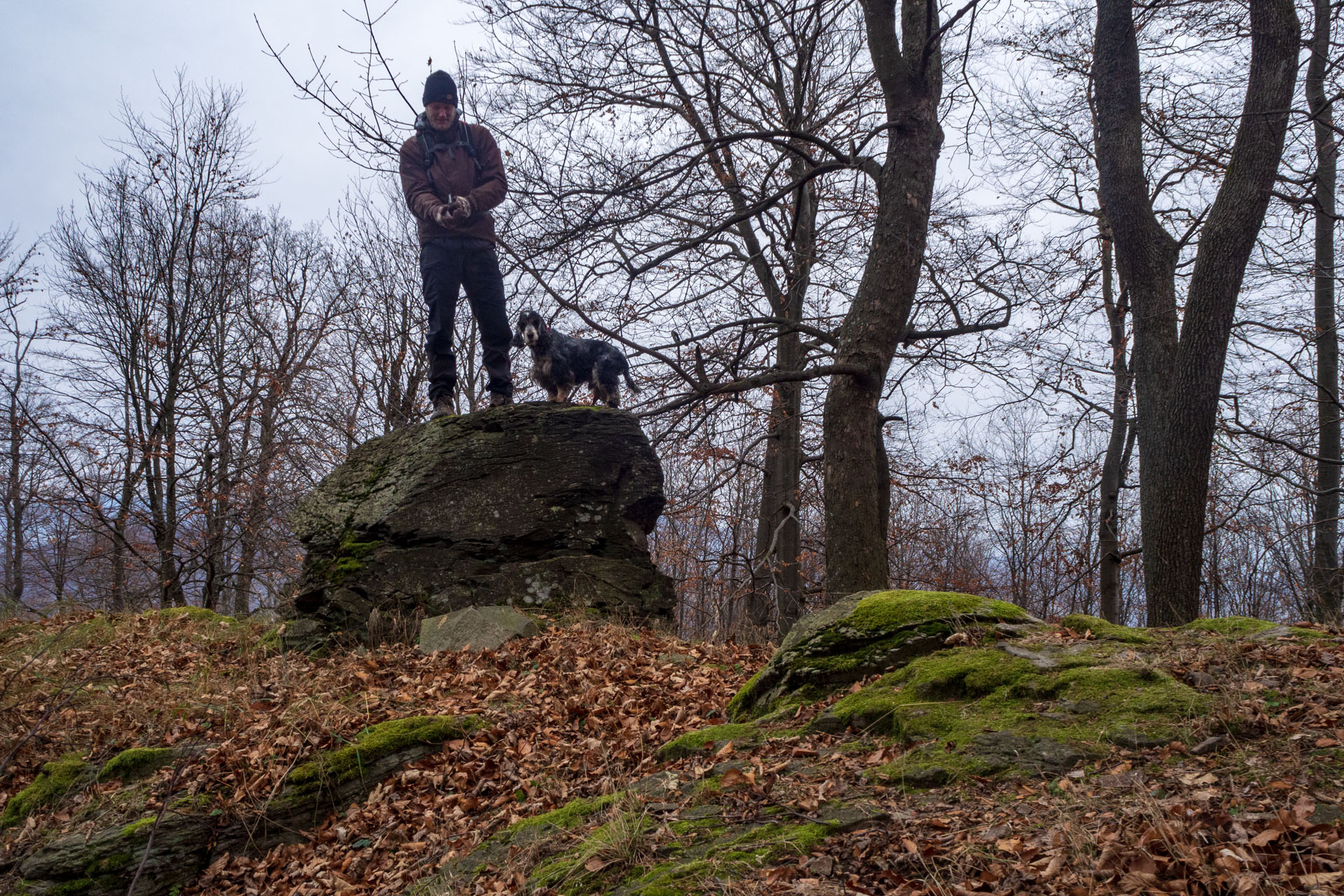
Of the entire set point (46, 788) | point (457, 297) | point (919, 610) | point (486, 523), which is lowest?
point (46, 788)

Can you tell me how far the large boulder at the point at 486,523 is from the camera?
25.1 feet

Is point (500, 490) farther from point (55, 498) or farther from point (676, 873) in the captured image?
point (55, 498)

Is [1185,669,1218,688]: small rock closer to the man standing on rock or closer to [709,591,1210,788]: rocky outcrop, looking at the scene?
[709,591,1210,788]: rocky outcrop

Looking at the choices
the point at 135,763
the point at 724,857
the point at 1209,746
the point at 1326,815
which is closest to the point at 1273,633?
the point at 1209,746

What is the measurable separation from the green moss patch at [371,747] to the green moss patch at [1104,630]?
3.75m

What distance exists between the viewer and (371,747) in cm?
502

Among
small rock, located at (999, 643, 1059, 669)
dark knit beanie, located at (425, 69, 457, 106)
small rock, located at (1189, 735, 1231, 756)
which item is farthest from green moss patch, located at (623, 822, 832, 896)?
dark knit beanie, located at (425, 69, 457, 106)

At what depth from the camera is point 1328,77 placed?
9766 mm

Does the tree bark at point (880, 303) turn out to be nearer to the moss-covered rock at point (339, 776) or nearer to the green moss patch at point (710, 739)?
the green moss patch at point (710, 739)

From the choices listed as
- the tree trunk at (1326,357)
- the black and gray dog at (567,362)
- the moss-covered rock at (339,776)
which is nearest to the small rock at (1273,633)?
the moss-covered rock at (339,776)

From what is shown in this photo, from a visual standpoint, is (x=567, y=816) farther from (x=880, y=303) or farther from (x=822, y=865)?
(x=880, y=303)

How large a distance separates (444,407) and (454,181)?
2253 mm

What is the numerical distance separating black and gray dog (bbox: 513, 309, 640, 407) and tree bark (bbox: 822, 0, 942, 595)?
311 centimetres

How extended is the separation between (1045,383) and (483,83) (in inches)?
315
